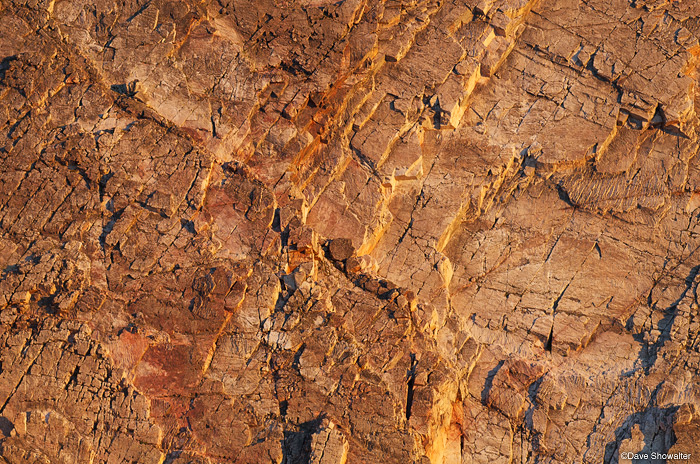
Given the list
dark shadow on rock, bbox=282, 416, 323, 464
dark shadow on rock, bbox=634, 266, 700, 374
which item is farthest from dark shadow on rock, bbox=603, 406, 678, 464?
dark shadow on rock, bbox=282, 416, 323, 464

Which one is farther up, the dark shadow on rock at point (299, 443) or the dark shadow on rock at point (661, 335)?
the dark shadow on rock at point (661, 335)

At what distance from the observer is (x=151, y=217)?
97.2ft

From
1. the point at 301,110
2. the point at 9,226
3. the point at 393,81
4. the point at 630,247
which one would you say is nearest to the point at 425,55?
the point at 393,81

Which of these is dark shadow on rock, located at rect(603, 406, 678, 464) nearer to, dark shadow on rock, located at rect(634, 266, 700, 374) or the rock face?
the rock face

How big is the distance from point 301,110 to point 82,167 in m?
5.94

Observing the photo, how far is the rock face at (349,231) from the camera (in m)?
27.9

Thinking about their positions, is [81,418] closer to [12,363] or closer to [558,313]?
[12,363]

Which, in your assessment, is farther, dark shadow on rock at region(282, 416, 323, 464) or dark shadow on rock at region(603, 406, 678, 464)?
Answer: dark shadow on rock at region(603, 406, 678, 464)

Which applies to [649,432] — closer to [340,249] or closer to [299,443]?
[299,443]

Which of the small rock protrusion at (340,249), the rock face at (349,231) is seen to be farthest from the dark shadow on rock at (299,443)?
the small rock protrusion at (340,249)

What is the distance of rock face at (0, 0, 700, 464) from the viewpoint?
27938mm

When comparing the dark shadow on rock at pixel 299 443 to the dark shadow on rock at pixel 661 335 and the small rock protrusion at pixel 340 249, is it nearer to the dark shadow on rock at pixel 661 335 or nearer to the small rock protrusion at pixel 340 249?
the small rock protrusion at pixel 340 249

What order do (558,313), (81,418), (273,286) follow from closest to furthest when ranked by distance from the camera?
(81,418)
(273,286)
(558,313)

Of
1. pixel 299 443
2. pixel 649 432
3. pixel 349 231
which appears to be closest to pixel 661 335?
pixel 649 432
